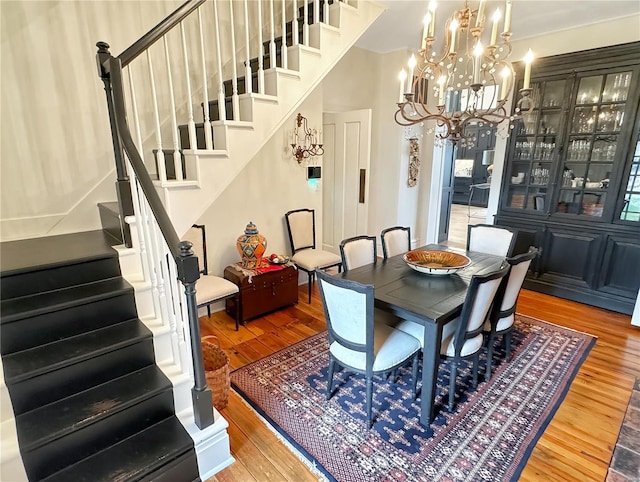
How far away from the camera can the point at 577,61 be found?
11.5 ft

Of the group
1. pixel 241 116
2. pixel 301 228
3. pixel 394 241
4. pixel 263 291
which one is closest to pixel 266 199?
pixel 301 228

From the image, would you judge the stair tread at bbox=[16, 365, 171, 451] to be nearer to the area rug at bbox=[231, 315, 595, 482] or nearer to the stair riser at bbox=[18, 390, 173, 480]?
the stair riser at bbox=[18, 390, 173, 480]

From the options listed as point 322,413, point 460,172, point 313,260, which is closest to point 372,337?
point 322,413

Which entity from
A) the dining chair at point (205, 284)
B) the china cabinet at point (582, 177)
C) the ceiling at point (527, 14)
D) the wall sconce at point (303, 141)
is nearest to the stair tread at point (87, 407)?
A: the dining chair at point (205, 284)

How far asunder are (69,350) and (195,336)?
65 cm

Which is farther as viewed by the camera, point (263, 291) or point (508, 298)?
point (263, 291)

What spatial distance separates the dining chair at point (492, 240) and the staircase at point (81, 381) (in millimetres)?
3009

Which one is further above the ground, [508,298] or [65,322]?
[65,322]

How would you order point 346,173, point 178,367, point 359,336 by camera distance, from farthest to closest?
point 346,173 → point 359,336 → point 178,367

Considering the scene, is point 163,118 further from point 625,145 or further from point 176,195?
point 625,145

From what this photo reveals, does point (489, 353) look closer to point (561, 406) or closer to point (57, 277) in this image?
point (561, 406)

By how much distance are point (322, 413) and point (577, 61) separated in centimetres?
424

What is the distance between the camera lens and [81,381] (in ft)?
5.49

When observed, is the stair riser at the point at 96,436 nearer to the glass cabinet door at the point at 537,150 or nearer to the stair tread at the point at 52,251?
the stair tread at the point at 52,251
